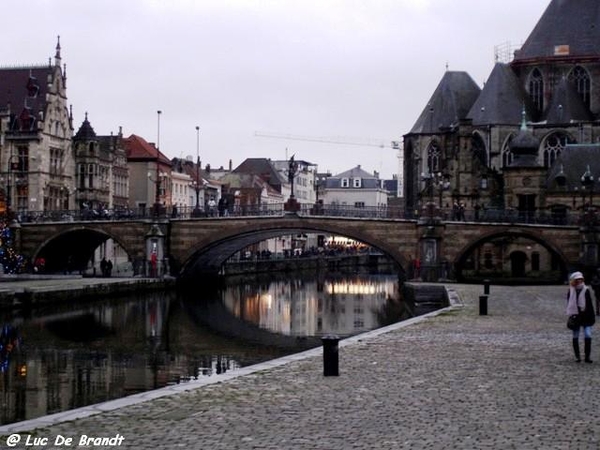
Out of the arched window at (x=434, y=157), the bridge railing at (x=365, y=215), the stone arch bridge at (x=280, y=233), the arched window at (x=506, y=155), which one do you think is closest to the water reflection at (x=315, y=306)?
the stone arch bridge at (x=280, y=233)

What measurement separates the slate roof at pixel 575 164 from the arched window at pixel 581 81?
11.5 meters

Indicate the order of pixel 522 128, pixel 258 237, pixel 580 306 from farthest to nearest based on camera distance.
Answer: pixel 522 128
pixel 258 237
pixel 580 306

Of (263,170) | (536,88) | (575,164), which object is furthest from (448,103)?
(263,170)

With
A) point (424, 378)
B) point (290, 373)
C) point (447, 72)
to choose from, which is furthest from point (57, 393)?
point (447, 72)

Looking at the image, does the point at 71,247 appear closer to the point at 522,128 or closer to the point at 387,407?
the point at 522,128

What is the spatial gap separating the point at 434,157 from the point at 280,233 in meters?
22.5

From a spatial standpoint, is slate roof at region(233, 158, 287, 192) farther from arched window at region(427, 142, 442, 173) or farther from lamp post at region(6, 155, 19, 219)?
lamp post at region(6, 155, 19, 219)

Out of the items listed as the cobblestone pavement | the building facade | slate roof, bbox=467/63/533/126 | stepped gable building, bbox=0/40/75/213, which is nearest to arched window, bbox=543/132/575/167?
the building facade

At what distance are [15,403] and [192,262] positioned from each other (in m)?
58.3

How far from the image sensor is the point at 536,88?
3932 inches

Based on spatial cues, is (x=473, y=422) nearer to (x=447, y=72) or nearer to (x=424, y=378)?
(x=424, y=378)

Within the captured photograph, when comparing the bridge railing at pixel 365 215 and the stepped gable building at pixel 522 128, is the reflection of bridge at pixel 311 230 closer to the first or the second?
the bridge railing at pixel 365 215

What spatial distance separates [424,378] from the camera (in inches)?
747

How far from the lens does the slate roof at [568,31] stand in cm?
9762
